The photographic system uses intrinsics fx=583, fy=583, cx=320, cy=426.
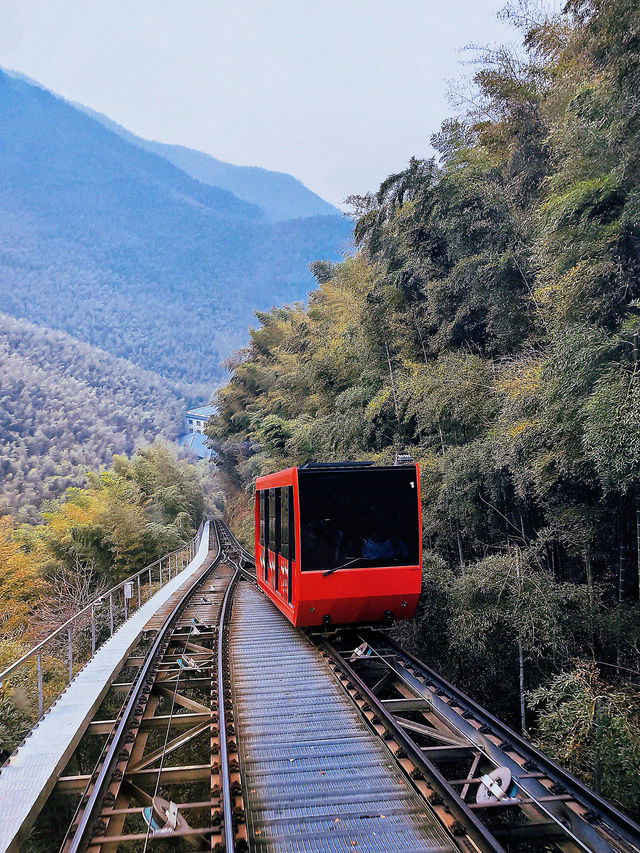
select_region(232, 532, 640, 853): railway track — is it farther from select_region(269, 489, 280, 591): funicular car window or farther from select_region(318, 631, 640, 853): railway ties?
select_region(269, 489, 280, 591): funicular car window

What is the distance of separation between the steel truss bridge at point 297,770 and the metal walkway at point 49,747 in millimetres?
18

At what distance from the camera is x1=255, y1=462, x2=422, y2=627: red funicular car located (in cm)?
712

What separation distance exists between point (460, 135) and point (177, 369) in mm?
184196

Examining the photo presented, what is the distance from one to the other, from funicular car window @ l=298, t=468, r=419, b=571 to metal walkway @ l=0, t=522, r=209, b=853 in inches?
112

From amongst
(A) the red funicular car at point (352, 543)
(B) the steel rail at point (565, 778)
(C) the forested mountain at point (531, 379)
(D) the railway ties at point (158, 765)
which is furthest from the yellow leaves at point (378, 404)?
(B) the steel rail at point (565, 778)

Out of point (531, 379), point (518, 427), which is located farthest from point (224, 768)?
point (531, 379)

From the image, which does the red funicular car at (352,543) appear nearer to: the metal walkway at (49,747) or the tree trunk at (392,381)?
the metal walkway at (49,747)

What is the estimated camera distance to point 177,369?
621 ft

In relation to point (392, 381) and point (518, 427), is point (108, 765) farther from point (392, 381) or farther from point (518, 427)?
point (392, 381)

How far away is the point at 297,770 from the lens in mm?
4387

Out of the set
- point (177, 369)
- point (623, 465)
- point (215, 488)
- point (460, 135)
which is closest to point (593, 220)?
point (623, 465)

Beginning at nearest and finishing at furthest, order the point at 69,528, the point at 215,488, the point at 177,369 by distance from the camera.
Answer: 1. the point at 69,528
2. the point at 215,488
3. the point at 177,369

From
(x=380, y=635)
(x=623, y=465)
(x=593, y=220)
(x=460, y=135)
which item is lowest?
(x=380, y=635)

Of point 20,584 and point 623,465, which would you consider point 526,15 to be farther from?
point 20,584
